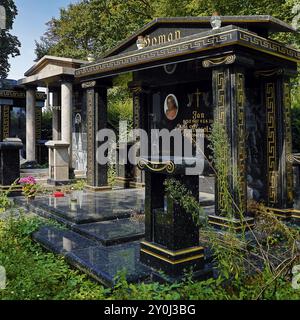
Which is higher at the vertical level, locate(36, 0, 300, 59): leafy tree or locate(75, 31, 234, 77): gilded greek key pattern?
locate(36, 0, 300, 59): leafy tree

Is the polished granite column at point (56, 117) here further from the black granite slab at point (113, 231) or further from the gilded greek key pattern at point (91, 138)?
the black granite slab at point (113, 231)

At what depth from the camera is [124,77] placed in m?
10.4

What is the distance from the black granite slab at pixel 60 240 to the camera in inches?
232

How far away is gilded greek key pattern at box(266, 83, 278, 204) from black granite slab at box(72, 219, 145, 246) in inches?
115

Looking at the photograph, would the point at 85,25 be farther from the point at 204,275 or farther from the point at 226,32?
the point at 204,275

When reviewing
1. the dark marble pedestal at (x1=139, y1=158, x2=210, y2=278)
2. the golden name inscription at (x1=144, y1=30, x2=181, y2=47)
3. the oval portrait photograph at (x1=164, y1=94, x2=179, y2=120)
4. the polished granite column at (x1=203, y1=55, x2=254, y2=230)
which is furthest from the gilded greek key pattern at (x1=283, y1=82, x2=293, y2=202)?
the oval portrait photograph at (x1=164, y1=94, x2=179, y2=120)

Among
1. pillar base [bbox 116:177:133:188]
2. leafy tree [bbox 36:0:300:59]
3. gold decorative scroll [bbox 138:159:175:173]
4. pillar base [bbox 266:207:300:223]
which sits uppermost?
leafy tree [bbox 36:0:300:59]

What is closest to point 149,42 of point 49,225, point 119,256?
point 49,225

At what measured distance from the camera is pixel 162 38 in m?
8.88

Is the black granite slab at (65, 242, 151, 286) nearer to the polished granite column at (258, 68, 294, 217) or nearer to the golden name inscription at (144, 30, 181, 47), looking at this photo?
the polished granite column at (258, 68, 294, 217)

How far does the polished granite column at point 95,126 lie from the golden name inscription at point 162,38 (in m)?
2.31

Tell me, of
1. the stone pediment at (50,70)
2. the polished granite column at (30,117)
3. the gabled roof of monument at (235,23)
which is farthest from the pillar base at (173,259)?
the polished granite column at (30,117)

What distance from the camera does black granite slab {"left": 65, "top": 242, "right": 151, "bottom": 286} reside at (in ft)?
14.9
